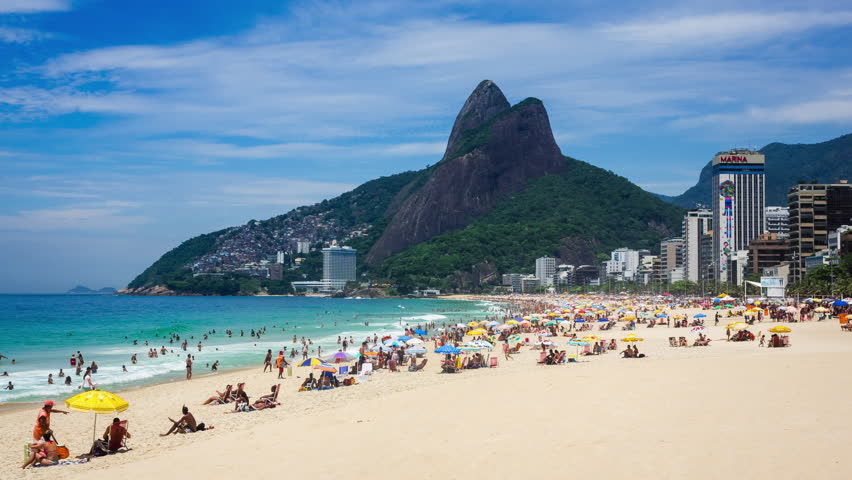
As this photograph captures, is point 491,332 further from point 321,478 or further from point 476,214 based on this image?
point 476,214

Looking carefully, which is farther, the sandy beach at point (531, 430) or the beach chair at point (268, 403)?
the beach chair at point (268, 403)

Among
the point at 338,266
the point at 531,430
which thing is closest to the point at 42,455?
the point at 531,430

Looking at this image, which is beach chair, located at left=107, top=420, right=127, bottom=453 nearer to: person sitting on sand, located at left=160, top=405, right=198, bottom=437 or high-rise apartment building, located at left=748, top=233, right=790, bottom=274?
person sitting on sand, located at left=160, top=405, right=198, bottom=437

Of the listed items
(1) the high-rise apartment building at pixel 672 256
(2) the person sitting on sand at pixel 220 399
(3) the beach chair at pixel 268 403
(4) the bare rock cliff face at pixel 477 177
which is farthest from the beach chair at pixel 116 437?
Result: (4) the bare rock cliff face at pixel 477 177

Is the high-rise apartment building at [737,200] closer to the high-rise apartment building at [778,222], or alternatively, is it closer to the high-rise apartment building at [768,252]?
the high-rise apartment building at [778,222]

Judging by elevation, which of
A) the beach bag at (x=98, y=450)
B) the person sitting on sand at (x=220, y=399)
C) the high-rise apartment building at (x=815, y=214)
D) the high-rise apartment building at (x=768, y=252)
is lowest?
the person sitting on sand at (x=220, y=399)

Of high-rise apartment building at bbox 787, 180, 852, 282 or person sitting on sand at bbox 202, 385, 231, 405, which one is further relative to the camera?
high-rise apartment building at bbox 787, 180, 852, 282

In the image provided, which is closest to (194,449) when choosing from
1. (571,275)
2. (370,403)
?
(370,403)

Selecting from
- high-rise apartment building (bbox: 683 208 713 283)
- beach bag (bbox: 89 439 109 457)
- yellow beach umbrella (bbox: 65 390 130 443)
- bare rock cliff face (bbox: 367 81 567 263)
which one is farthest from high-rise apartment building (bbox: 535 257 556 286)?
beach bag (bbox: 89 439 109 457)
